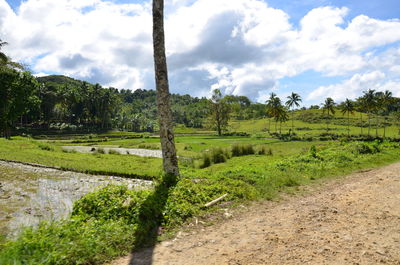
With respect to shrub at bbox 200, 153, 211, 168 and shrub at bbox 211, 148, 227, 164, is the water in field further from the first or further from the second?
shrub at bbox 211, 148, 227, 164

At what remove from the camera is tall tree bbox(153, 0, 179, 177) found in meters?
9.68

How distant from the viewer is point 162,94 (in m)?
9.68

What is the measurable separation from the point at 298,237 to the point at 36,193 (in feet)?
34.7

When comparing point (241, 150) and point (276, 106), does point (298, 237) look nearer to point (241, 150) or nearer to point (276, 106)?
point (241, 150)

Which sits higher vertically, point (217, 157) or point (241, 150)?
point (241, 150)

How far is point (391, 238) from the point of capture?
549 cm

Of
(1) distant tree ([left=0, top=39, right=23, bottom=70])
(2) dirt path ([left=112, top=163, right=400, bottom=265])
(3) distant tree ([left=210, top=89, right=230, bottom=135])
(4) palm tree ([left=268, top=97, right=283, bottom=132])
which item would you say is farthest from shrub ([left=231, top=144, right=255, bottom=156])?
(4) palm tree ([left=268, top=97, right=283, bottom=132])

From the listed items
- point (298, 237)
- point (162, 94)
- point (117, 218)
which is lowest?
point (298, 237)

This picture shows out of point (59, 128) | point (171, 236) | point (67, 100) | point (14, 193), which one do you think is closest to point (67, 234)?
point (171, 236)

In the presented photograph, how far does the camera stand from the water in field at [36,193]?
8234 mm

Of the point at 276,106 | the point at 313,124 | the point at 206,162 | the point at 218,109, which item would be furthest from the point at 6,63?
the point at 313,124

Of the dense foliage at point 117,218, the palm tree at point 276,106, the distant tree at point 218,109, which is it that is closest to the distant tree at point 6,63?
the dense foliage at point 117,218

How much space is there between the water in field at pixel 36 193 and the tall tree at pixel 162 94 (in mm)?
1598

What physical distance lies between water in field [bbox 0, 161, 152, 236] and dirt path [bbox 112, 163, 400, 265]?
3962mm
